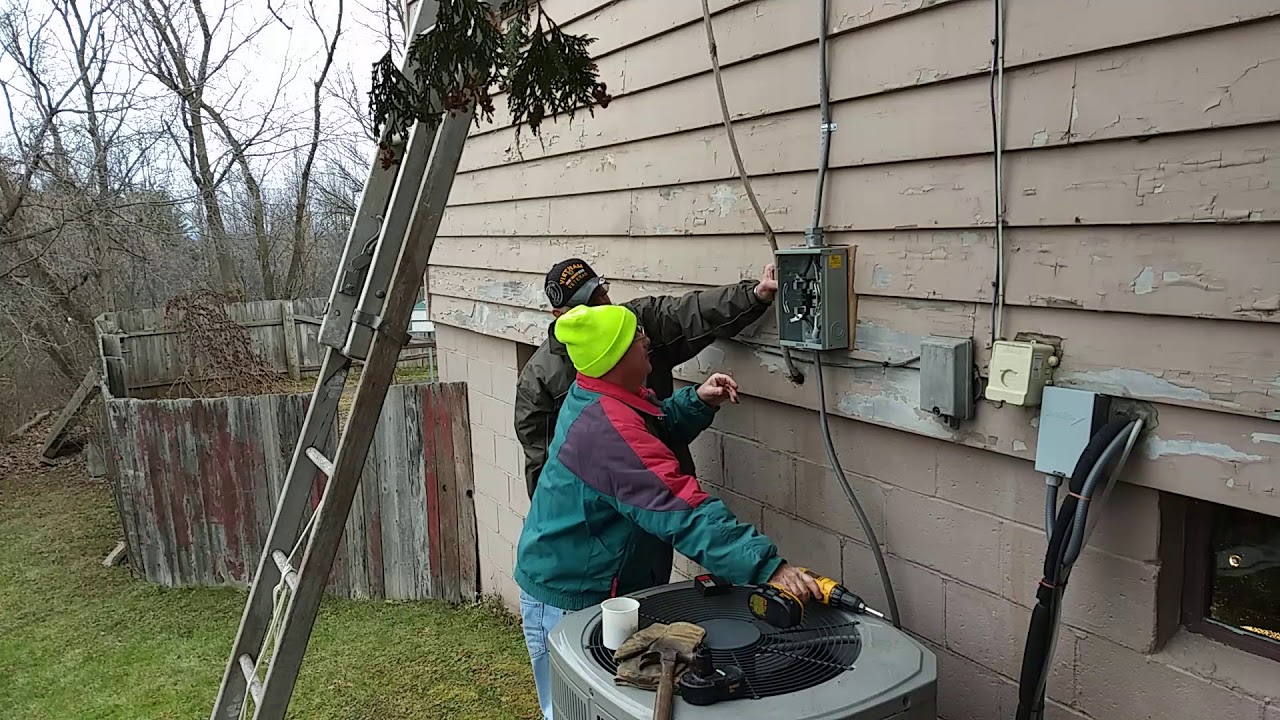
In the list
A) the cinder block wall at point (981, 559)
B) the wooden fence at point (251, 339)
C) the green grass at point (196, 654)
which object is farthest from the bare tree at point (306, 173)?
the cinder block wall at point (981, 559)

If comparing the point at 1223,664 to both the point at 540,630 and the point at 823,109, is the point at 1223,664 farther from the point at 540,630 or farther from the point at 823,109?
the point at 540,630

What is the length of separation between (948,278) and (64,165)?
560 inches

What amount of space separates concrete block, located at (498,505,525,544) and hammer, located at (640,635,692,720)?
3652 millimetres

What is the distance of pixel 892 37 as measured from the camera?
2396mm

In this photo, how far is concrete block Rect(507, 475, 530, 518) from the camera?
17.7 feet

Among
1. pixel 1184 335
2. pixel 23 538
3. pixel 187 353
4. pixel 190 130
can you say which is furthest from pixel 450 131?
pixel 190 130

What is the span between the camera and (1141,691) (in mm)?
1982

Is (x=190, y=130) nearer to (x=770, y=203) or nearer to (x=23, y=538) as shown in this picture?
(x=23, y=538)

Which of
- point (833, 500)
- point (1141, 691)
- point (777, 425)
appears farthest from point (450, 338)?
point (1141, 691)

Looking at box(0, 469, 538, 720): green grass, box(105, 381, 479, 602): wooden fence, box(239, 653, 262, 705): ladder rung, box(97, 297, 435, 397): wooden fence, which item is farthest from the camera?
box(97, 297, 435, 397): wooden fence

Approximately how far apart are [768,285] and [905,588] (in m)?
1.03

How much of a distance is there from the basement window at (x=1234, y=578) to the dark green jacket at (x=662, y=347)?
143 cm

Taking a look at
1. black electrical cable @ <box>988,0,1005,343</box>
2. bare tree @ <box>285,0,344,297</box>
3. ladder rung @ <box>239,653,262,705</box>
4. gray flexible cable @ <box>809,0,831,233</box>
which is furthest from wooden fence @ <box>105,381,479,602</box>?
bare tree @ <box>285,0,344,297</box>

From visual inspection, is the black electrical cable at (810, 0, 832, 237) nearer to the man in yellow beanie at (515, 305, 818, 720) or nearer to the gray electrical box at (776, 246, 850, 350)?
the gray electrical box at (776, 246, 850, 350)
